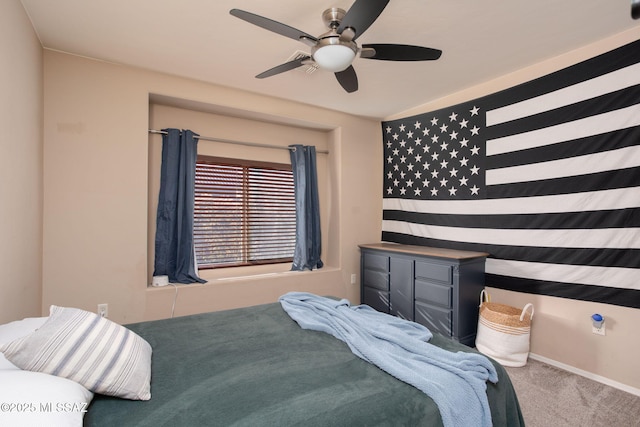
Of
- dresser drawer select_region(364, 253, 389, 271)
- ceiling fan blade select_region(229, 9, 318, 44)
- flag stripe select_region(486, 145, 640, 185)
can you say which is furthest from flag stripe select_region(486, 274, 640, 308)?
ceiling fan blade select_region(229, 9, 318, 44)

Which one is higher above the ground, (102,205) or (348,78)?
(348,78)

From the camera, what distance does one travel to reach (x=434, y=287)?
123 inches

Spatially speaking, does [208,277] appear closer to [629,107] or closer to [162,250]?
[162,250]

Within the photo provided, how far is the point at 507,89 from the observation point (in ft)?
9.87

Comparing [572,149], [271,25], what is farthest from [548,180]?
[271,25]

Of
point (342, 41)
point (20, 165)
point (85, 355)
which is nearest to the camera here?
point (85, 355)

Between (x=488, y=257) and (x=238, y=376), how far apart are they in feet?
9.09

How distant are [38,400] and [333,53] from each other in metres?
2.02

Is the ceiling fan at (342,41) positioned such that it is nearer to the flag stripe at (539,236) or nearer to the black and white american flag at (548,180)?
the black and white american flag at (548,180)

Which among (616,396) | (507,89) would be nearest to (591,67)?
(507,89)

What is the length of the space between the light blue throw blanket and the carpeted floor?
3.32 feet

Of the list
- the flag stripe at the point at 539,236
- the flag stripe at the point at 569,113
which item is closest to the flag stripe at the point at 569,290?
the flag stripe at the point at 539,236

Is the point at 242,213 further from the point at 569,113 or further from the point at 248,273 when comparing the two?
the point at 569,113

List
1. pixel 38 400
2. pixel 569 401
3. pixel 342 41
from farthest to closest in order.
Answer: pixel 569 401
pixel 342 41
pixel 38 400
